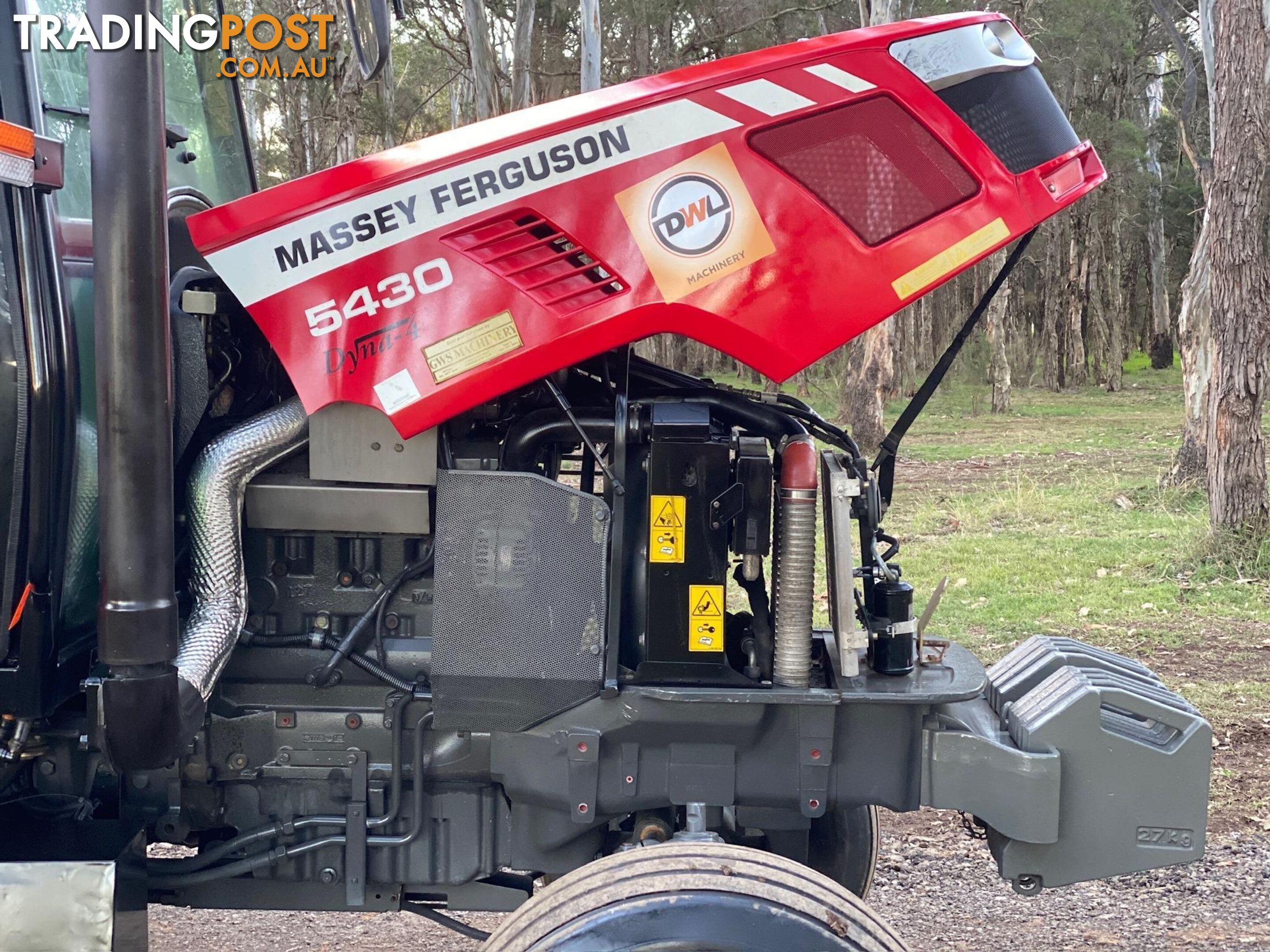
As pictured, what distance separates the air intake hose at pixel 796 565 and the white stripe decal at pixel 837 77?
0.76 meters

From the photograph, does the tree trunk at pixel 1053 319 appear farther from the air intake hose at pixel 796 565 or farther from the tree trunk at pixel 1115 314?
the air intake hose at pixel 796 565

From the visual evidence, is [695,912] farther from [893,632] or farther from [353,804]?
[353,804]

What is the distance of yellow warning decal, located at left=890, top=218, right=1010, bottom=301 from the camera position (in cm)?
266

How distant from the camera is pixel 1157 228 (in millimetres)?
42656

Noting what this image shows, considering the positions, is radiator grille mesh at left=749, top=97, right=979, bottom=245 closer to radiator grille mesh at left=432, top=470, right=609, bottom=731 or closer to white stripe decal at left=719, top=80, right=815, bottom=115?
white stripe decal at left=719, top=80, right=815, bottom=115

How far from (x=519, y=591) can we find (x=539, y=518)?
0.16 m

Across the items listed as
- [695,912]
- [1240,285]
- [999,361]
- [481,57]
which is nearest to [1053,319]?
[999,361]

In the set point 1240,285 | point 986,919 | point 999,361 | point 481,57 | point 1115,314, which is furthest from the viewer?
point 1115,314

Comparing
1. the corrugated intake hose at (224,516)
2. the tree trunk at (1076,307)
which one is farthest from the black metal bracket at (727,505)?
the tree trunk at (1076,307)

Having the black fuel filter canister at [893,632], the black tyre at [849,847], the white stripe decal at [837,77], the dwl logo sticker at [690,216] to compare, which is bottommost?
the black tyre at [849,847]

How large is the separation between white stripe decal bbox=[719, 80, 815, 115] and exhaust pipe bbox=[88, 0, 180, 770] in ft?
3.68

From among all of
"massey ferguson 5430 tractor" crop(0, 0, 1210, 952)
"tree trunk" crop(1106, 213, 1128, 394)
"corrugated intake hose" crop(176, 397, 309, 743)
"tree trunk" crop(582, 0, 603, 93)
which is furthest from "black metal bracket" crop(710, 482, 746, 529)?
"tree trunk" crop(1106, 213, 1128, 394)

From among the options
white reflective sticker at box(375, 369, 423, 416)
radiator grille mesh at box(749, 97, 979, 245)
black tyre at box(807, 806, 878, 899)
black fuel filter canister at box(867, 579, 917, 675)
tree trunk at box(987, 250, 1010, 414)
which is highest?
tree trunk at box(987, 250, 1010, 414)

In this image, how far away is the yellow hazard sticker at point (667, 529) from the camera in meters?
2.65
